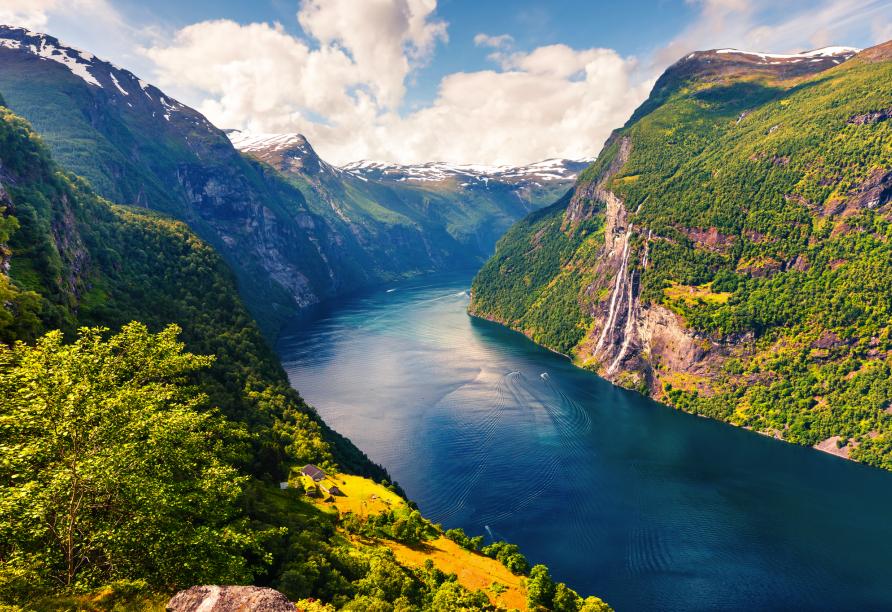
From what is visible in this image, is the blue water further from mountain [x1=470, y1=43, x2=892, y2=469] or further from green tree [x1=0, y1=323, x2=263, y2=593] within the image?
green tree [x1=0, y1=323, x2=263, y2=593]

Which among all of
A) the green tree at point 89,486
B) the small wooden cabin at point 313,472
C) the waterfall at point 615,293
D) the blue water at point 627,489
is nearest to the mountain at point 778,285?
the waterfall at point 615,293

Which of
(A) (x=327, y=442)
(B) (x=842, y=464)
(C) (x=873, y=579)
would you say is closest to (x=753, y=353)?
(B) (x=842, y=464)

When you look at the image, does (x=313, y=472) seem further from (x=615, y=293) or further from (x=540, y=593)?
(x=615, y=293)

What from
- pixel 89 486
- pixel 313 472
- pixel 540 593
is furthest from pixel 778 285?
pixel 89 486

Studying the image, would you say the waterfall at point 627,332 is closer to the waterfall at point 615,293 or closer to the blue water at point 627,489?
the waterfall at point 615,293

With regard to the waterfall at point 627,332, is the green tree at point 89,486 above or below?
above

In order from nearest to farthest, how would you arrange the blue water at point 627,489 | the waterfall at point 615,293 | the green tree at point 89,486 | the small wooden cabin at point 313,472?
the green tree at point 89,486, the small wooden cabin at point 313,472, the blue water at point 627,489, the waterfall at point 615,293
